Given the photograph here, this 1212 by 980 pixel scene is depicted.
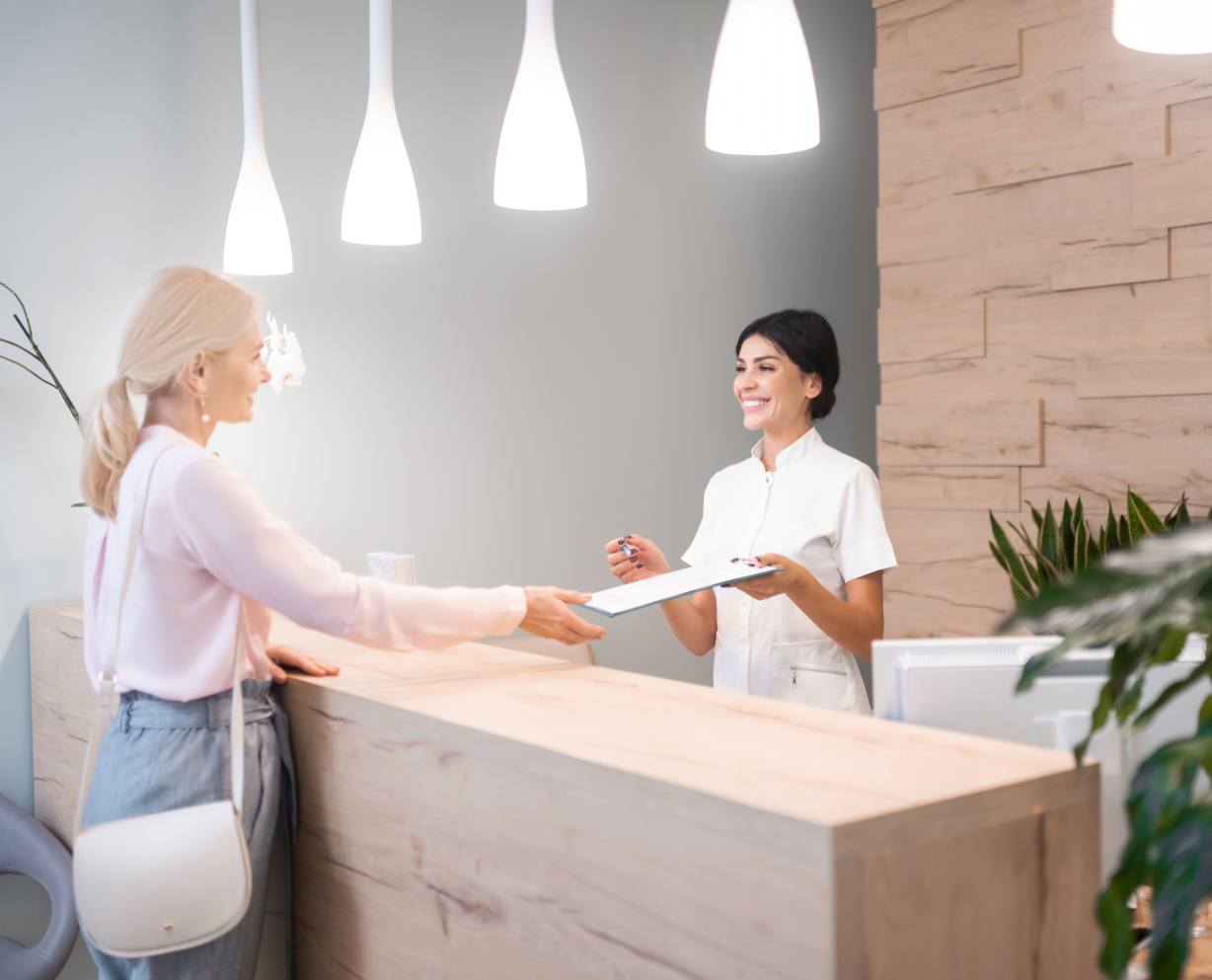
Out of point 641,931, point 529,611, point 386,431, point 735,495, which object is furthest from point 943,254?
point 641,931

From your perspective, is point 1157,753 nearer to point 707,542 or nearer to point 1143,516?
point 707,542

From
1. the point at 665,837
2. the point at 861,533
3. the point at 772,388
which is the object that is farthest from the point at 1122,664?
the point at 772,388

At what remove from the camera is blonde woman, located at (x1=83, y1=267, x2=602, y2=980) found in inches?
70.2

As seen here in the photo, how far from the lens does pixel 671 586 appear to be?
7.21 feet

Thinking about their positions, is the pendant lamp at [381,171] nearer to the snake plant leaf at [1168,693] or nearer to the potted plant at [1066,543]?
the potted plant at [1066,543]

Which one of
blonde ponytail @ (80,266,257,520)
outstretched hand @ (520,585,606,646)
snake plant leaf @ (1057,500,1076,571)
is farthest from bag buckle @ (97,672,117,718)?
snake plant leaf @ (1057,500,1076,571)

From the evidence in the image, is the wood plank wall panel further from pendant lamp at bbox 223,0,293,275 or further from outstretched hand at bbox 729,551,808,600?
pendant lamp at bbox 223,0,293,275

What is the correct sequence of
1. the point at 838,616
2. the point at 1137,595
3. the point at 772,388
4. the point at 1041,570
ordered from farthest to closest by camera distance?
1. the point at 1041,570
2. the point at 772,388
3. the point at 838,616
4. the point at 1137,595

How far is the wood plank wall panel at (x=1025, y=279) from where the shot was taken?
3.34 m

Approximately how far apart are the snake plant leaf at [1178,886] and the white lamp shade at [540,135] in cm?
161

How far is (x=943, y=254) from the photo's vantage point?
3.86m

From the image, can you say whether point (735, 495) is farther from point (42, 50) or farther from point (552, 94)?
point (42, 50)

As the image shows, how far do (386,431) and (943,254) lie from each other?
5.77ft

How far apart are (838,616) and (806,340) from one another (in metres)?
0.64
